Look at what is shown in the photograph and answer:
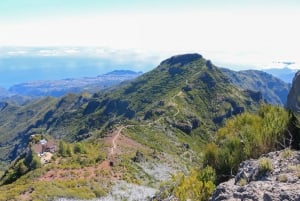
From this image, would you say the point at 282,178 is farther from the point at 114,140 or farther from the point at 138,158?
the point at 114,140

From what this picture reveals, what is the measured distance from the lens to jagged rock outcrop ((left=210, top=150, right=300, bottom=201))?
1675 centimetres

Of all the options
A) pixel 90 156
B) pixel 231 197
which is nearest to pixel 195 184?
A: pixel 231 197

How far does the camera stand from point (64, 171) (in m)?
82.3

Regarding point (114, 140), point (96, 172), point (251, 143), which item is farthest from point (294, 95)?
point (114, 140)

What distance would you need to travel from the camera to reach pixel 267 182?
18.2 metres

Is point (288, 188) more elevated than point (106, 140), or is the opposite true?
point (288, 188)

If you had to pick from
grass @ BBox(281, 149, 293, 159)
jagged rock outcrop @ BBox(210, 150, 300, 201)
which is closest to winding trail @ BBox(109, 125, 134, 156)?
grass @ BBox(281, 149, 293, 159)

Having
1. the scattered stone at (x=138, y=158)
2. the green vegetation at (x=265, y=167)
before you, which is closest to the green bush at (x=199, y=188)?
the green vegetation at (x=265, y=167)

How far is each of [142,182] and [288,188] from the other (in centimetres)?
7014

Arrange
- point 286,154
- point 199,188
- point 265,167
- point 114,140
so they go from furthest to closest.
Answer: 1. point 114,140
2. point 199,188
3. point 286,154
4. point 265,167

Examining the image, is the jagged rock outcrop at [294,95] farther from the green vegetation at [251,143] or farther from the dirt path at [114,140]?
the dirt path at [114,140]

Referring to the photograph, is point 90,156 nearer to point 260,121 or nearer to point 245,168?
point 260,121

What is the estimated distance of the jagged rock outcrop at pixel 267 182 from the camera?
1675 cm

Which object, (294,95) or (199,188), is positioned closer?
(199,188)
